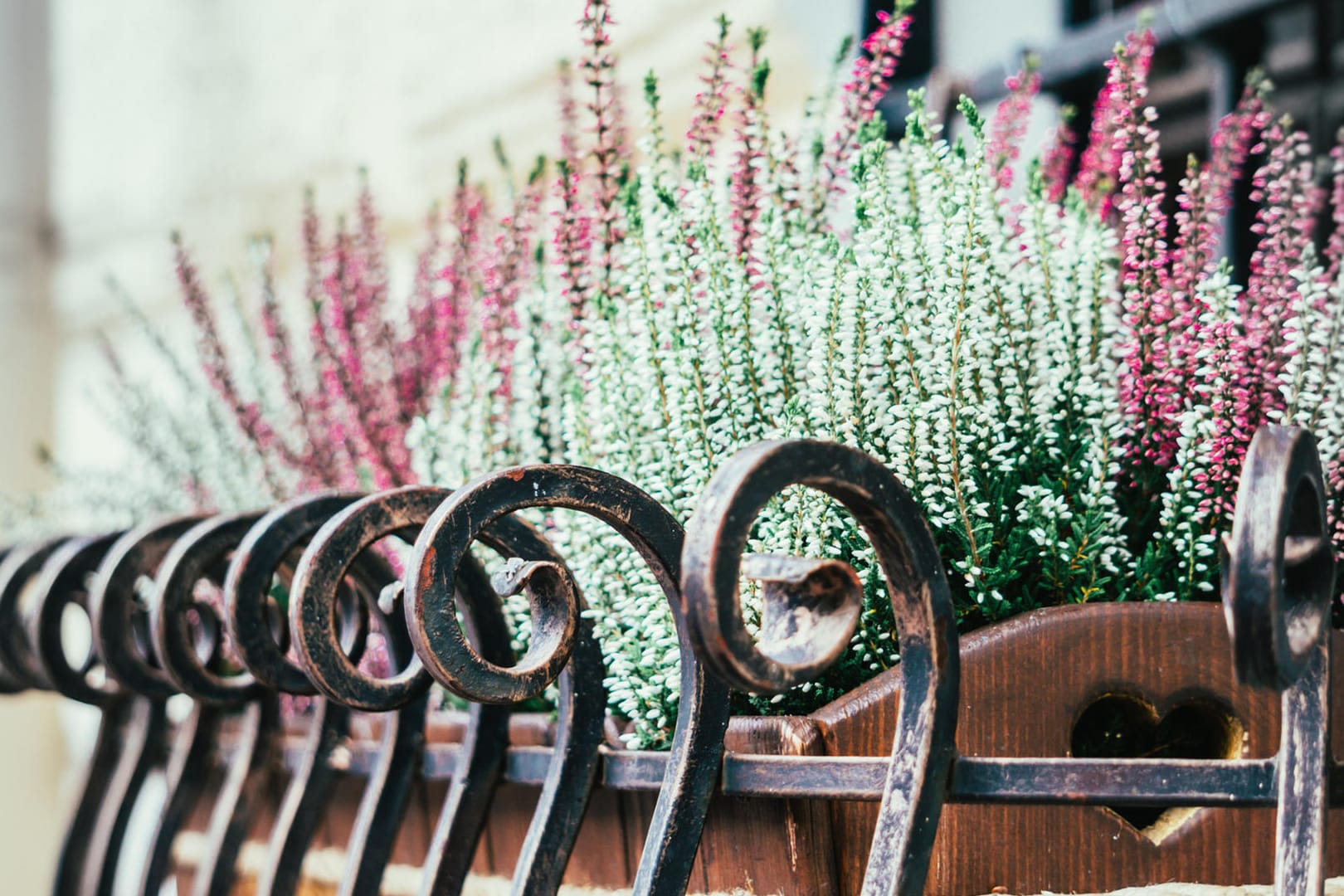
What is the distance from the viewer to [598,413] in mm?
631

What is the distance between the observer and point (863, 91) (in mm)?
678

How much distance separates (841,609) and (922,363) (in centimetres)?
19

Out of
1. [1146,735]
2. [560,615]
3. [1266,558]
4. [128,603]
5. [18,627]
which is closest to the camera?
[1266,558]

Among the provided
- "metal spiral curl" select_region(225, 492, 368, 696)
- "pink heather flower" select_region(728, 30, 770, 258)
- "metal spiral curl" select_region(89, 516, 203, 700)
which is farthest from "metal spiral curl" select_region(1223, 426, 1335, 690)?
"metal spiral curl" select_region(89, 516, 203, 700)

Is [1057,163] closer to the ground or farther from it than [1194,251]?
farther from it

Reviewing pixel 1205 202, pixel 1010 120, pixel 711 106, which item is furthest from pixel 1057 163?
pixel 711 106

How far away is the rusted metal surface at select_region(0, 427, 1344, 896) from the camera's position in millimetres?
372

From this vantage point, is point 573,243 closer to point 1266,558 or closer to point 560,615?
point 560,615

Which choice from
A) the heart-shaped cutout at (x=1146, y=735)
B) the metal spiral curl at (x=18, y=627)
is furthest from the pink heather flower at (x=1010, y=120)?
the metal spiral curl at (x=18, y=627)

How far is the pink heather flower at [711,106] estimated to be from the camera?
646 mm

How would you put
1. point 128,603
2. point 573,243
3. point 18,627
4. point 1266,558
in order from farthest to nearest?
1. point 18,627
2. point 128,603
3. point 573,243
4. point 1266,558

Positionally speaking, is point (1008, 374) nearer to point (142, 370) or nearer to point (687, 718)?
point (687, 718)

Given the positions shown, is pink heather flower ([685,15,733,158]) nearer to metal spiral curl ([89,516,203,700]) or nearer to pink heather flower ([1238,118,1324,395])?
pink heather flower ([1238,118,1324,395])

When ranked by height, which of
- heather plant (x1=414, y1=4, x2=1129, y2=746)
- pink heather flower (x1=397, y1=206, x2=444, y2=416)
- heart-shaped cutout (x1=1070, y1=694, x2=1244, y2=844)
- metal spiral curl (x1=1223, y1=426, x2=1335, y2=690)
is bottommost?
heart-shaped cutout (x1=1070, y1=694, x2=1244, y2=844)
